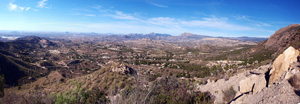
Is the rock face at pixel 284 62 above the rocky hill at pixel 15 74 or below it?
above

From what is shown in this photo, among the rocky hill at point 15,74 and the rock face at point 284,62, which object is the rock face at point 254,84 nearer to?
the rock face at point 284,62

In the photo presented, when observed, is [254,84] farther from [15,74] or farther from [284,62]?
[15,74]

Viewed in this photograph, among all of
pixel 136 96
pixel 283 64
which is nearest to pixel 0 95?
pixel 136 96

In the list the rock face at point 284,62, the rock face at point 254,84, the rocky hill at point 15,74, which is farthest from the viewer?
the rocky hill at point 15,74

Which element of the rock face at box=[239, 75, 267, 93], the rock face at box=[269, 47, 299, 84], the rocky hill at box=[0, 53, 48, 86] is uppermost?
the rock face at box=[269, 47, 299, 84]

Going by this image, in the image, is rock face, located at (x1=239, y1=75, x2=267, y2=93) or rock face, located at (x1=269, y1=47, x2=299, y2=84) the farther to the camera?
rock face, located at (x1=239, y1=75, x2=267, y2=93)

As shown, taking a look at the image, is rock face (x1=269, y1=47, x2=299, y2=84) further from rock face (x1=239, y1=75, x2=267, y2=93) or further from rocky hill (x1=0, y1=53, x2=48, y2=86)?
rocky hill (x1=0, y1=53, x2=48, y2=86)

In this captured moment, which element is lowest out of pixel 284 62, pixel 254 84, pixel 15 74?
pixel 15 74

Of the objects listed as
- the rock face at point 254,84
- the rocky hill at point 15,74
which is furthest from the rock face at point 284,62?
the rocky hill at point 15,74

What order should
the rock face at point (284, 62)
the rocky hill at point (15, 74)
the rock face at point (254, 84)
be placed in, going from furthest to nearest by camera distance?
the rocky hill at point (15, 74), the rock face at point (254, 84), the rock face at point (284, 62)

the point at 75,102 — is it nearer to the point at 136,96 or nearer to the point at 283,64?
the point at 136,96

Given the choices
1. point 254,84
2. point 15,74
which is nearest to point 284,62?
point 254,84

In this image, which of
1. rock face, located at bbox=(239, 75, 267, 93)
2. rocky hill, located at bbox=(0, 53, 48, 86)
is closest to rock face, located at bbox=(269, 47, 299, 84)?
rock face, located at bbox=(239, 75, 267, 93)
